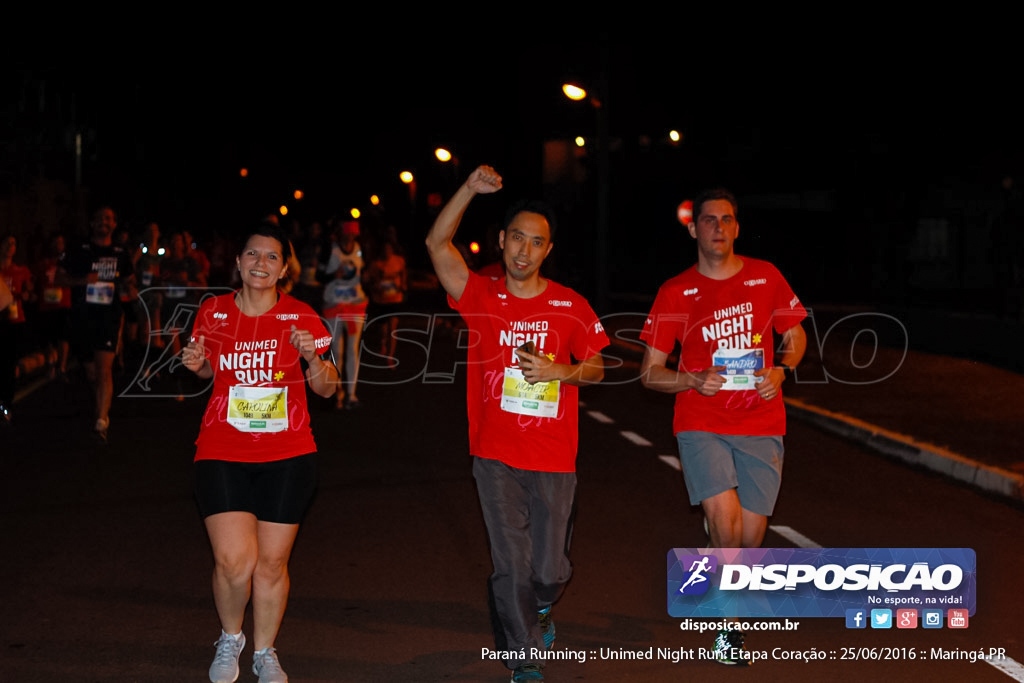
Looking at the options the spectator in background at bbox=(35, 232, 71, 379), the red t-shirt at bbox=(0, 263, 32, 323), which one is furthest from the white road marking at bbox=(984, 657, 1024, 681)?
the spectator in background at bbox=(35, 232, 71, 379)

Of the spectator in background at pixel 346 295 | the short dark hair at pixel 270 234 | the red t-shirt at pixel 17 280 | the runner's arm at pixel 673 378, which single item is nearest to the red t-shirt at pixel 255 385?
the short dark hair at pixel 270 234

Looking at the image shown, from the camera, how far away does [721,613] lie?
5734 mm

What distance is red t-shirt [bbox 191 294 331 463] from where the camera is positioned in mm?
5438

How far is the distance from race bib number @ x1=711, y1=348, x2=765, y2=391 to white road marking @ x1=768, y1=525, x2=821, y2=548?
2.63 metres

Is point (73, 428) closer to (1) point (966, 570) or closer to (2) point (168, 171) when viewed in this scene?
(1) point (966, 570)

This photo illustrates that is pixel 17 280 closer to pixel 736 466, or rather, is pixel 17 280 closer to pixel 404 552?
pixel 404 552

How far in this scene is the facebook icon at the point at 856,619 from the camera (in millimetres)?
5938

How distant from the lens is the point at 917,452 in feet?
39.3

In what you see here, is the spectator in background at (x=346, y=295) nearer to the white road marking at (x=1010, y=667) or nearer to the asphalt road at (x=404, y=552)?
the asphalt road at (x=404, y=552)

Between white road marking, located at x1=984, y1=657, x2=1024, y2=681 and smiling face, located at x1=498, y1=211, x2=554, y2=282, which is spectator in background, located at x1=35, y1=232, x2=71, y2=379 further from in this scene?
white road marking, located at x1=984, y1=657, x2=1024, y2=681

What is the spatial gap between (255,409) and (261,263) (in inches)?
24.2

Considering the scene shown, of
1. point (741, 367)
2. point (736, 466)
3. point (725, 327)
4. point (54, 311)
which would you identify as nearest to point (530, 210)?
point (725, 327)

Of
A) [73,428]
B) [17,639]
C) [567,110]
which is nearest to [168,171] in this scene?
[567,110]

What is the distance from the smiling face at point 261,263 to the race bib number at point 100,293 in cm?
725
